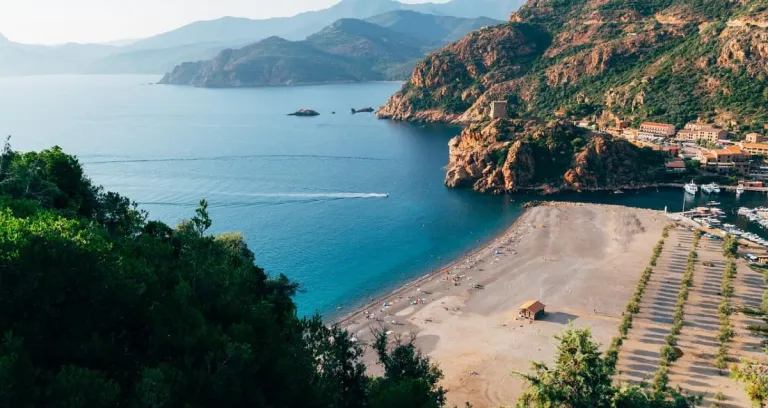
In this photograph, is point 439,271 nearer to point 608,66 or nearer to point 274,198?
point 274,198

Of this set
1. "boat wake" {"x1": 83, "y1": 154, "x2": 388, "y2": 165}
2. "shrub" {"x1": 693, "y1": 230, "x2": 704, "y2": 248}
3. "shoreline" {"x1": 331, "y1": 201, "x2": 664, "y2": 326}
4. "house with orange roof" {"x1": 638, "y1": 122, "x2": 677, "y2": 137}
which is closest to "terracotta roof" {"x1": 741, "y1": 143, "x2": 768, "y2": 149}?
"house with orange roof" {"x1": 638, "y1": 122, "x2": 677, "y2": 137}

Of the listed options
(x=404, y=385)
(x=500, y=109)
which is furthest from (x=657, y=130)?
(x=404, y=385)

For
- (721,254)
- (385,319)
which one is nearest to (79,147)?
(385,319)

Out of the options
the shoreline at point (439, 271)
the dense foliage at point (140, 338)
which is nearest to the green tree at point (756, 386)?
the dense foliage at point (140, 338)

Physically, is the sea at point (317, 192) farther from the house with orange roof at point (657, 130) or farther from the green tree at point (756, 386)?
the green tree at point (756, 386)

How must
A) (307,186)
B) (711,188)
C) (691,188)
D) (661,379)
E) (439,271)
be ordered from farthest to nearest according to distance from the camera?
(307,186), (711,188), (691,188), (439,271), (661,379)
